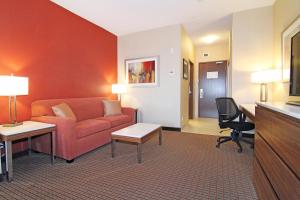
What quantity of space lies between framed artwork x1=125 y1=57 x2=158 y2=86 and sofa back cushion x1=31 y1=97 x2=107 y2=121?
1.22m

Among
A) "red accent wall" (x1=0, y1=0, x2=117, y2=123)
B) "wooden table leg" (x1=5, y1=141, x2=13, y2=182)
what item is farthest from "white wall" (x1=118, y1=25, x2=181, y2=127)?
"wooden table leg" (x1=5, y1=141, x2=13, y2=182)

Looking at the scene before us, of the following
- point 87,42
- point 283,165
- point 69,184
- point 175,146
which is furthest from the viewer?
point 87,42

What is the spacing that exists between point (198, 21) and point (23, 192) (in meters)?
4.46

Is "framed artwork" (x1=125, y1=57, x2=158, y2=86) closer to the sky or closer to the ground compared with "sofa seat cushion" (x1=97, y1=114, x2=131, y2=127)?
closer to the sky

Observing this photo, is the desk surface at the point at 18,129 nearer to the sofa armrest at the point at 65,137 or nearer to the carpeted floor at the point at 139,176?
the sofa armrest at the point at 65,137

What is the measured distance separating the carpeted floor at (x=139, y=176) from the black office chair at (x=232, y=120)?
235 millimetres

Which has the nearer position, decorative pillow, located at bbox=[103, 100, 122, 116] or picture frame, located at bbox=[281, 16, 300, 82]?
picture frame, located at bbox=[281, 16, 300, 82]

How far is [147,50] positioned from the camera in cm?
455

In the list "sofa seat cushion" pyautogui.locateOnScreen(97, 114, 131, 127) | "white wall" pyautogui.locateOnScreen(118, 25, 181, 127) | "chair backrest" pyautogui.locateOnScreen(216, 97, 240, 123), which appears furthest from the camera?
"white wall" pyautogui.locateOnScreen(118, 25, 181, 127)

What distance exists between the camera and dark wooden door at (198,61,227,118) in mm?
5836

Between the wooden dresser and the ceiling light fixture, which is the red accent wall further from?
the wooden dresser

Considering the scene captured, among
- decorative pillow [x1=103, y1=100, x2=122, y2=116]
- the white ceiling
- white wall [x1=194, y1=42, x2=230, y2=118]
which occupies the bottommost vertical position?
decorative pillow [x1=103, y1=100, x2=122, y2=116]

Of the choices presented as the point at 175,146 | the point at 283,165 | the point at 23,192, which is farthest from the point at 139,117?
the point at 283,165

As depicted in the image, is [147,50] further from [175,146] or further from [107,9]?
[175,146]
